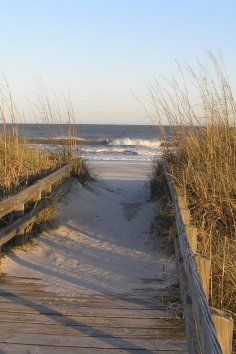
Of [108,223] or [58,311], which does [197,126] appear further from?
[58,311]

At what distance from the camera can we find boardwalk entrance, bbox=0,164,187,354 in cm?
364

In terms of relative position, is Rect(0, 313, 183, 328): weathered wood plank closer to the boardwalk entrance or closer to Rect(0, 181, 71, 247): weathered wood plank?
the boardwalk entrance

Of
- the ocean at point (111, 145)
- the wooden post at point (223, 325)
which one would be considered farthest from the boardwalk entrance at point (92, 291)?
the ocean at point (111, 145)

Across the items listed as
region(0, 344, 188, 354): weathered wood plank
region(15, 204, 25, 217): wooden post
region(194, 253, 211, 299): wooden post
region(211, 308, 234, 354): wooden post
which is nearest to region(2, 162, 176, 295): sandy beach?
region(15, 204, 25, 217): wooden post

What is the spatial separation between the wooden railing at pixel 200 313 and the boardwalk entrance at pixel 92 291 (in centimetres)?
41

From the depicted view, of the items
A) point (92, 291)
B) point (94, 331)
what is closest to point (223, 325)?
point (94, 331)

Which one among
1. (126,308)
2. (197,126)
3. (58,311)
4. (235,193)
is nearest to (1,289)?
(58,311)

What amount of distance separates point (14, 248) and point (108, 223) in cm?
201

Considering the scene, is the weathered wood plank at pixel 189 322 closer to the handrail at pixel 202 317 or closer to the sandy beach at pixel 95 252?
the handrail at pixel 202 317

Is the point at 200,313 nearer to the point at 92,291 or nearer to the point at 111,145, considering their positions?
the point at 92,291

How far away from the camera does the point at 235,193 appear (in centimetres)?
613

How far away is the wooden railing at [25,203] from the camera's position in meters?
5.58

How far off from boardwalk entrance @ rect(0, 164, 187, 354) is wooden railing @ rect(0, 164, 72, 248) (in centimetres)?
29

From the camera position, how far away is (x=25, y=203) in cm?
714
